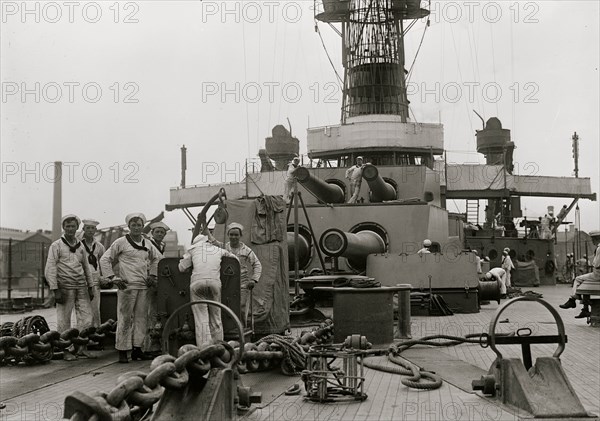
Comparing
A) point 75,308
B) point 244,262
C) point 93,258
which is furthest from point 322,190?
point 75,308

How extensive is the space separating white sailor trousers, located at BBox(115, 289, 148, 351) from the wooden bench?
6157mm

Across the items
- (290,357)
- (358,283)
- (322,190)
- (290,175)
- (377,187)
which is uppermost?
(290,175)

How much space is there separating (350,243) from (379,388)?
7915mm

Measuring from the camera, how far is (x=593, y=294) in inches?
434

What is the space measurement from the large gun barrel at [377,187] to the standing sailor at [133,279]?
29.2 ft

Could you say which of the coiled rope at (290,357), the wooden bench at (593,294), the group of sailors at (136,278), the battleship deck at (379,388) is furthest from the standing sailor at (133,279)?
the wooden bench at (593,294)

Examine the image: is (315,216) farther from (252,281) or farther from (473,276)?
(252,281)

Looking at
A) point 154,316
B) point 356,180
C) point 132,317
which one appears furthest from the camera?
point 356,180

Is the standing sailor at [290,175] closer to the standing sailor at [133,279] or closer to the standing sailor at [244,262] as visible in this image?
the standing sailor at [244,262]

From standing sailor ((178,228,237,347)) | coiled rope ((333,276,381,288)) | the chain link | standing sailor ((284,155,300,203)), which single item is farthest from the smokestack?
the chain link

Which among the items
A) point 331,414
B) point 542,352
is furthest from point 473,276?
point 331,414

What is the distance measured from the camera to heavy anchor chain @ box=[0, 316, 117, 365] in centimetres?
666

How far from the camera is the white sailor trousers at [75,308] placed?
822 cm

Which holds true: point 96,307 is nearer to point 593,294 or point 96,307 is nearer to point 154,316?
point 154,316
